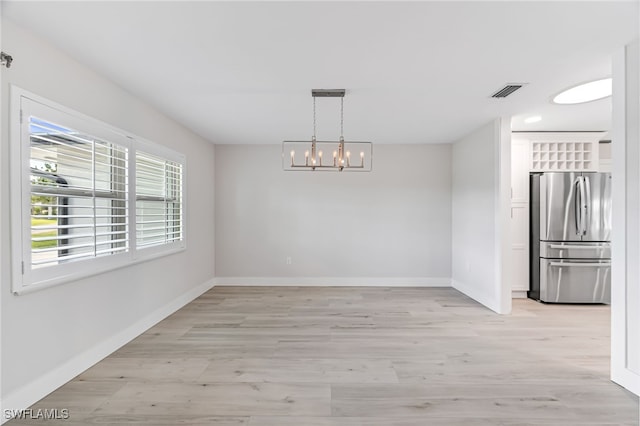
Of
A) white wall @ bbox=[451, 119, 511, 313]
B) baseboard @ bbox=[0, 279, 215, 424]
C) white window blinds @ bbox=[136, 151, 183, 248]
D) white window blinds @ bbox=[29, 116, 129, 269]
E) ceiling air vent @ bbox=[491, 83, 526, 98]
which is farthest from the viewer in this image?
white wall @ bbox=[451, 119, 511, 313]

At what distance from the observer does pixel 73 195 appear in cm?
243

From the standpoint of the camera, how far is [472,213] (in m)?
4.79

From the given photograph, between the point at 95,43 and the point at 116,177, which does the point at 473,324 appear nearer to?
the point at 116,177

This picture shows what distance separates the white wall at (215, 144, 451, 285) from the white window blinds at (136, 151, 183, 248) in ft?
4.60

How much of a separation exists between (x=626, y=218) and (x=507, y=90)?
1.53m

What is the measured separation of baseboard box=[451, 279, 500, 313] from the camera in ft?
13.6

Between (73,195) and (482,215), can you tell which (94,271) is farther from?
(482,215)

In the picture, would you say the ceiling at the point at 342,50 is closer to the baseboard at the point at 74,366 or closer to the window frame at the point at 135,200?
the window frame at the point at 135,200

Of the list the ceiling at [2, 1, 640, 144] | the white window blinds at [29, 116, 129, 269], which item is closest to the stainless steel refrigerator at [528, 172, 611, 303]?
the ceiling at [2, 1, 640, 144]

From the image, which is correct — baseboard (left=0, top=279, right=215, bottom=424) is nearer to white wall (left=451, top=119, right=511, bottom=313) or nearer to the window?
the window

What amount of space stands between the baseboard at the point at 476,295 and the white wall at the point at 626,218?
174 cm

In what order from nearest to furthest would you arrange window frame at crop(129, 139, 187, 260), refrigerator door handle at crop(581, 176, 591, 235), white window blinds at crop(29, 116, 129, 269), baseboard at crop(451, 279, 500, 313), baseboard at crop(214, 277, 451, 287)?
white window blinds at crop(29, 116, 129, 269) < window frame at crop(129, 139, 187, 260) < baseboard at crop(451, 279, 500, 313) < refrigerator door handle at crop(581, 176, 591, 235) < baseboard at crop(214, 277, 451, 287)

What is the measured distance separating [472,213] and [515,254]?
0.93m

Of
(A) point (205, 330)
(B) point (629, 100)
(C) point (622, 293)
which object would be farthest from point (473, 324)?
(A) point (205, 330)
